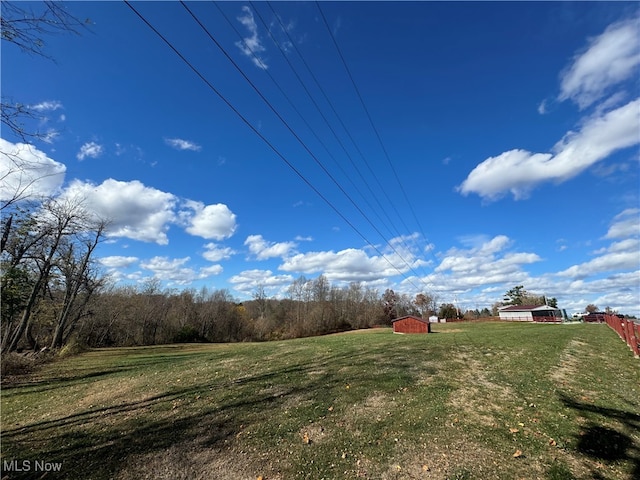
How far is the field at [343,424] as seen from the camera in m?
4.47

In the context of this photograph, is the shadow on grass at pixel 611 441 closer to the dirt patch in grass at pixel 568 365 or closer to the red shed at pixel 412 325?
the dirt patch in grass at pixel 568 365

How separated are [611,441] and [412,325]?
27.6m

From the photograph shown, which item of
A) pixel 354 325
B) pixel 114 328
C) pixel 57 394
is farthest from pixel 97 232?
pixel 354 325

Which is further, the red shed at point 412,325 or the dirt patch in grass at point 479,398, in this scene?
the red shed at point 412,325

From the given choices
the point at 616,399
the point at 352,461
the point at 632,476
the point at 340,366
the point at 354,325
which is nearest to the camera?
the point at 632,476

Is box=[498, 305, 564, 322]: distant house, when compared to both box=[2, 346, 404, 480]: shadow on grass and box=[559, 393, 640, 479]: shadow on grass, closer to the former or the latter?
box=[559, 393, 640, 479]: shadow on grass

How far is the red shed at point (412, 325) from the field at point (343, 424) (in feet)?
69.3

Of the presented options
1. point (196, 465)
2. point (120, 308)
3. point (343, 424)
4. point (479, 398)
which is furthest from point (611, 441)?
point (120, 308)

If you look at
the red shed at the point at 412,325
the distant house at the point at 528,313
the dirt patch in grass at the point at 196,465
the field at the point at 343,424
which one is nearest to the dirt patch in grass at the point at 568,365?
the field at the point at 343,424

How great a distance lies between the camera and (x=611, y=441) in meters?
4.92

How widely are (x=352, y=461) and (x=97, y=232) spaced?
3085 centimetres

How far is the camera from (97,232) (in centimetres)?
2681

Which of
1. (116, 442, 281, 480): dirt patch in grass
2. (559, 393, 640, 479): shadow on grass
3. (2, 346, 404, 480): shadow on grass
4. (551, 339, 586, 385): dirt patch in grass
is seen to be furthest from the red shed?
(116, 442, 281, 480): dirt patch in grass

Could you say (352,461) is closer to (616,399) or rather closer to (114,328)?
(616,399)
